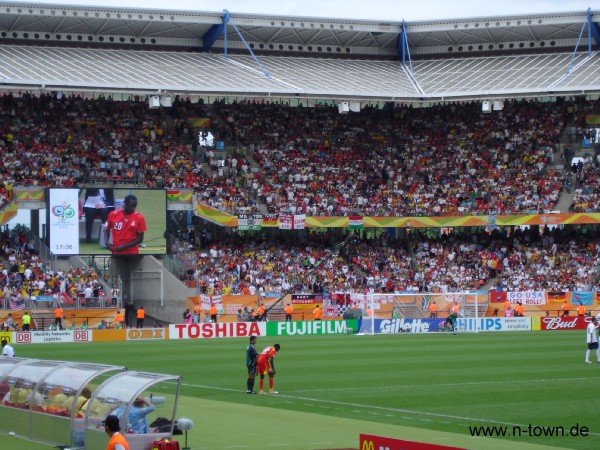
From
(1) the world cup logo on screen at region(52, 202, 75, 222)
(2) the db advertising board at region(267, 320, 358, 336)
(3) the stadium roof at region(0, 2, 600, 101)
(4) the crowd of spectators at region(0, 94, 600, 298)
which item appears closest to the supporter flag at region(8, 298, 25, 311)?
(4) the crowd of spectators at region(0, 94, 600, 298)

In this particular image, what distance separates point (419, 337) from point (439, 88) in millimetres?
21041

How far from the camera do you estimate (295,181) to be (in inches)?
2655

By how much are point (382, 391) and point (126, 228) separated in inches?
1300

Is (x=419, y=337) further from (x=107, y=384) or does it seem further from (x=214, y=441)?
(x=107, y=384)

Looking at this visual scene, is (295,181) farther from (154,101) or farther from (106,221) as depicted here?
(106,221)

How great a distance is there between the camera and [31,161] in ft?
199

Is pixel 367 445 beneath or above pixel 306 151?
beneath

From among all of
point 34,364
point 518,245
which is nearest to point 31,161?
point 518,245

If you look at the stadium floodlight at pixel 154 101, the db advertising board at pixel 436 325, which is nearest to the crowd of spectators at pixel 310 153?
the stadium floodlight at pixel 154 101

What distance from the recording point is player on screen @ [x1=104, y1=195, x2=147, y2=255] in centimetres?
5916

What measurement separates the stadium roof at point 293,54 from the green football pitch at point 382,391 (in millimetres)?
19857

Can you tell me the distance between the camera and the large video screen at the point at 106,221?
189 ft

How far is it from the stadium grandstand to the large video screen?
20 cm

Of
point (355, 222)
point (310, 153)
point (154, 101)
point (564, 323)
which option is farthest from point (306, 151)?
point (564, 323)
